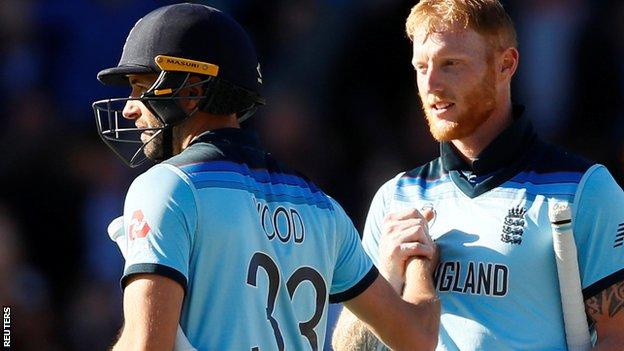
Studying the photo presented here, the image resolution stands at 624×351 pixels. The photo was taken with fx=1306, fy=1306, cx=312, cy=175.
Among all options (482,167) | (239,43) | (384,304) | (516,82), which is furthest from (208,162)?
(516,82)

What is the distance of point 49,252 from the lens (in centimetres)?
787

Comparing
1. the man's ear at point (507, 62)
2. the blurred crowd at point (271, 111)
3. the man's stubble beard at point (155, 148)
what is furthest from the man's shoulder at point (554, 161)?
the blurred crowd at point (271, 111)

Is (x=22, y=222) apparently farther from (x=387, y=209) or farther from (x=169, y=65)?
(x=169, y=65)

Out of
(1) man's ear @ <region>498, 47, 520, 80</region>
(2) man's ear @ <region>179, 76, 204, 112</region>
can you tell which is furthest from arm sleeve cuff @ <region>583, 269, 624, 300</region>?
(2) man's ear @ <region>179, 76, 204, 112</region>

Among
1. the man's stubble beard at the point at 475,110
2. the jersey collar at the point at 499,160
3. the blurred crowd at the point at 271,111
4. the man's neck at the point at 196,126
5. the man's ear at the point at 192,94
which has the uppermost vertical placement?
the man's ear at the point at 192,94

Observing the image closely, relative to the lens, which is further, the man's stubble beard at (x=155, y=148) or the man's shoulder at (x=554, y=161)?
the man's shoulder at (x=554, y=161)

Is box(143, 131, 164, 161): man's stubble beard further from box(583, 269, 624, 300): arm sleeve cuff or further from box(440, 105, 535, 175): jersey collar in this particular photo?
box(583, 269, 624, 300): arm sleeve cuff

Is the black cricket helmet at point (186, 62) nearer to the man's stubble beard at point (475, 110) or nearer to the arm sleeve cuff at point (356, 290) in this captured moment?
the arm sleeve cuff at point (356, 290)

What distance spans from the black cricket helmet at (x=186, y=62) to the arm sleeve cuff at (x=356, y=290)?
1.98 feet

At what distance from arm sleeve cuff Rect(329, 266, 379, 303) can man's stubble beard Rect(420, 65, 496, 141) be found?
2.42 feet

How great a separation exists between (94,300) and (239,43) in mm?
4383

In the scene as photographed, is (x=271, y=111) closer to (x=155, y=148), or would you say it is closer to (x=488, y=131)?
(x=488, y=131)

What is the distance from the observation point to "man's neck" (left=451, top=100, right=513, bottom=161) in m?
4.35

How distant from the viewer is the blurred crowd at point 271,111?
25.6 ft
